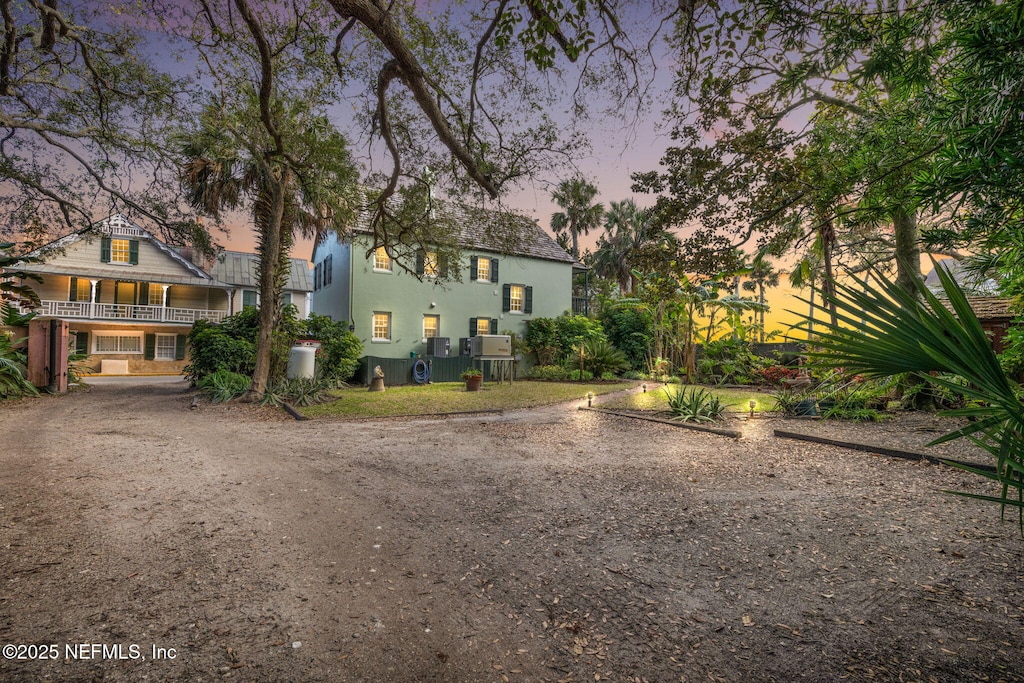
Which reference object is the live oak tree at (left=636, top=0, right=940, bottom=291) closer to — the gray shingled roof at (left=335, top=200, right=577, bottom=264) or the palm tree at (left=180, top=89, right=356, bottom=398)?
the gray shingled roof at (left=335, top=200, right=577, bottom=264)

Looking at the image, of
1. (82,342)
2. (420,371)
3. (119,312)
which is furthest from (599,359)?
(82,342)

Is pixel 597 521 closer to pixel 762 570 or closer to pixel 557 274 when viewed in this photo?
pixel 762 570

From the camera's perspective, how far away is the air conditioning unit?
20141 millimetres

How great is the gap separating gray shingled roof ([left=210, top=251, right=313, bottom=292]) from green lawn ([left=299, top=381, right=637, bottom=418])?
17.0m

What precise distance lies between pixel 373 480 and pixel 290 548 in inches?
66.4

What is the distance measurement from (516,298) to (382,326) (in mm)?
6922

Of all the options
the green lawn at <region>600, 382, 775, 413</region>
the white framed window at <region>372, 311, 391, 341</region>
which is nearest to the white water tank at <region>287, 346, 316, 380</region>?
the white framed window at <region>372, 311, 391, 341</region>

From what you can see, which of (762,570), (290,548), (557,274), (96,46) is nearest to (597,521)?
(762,570)

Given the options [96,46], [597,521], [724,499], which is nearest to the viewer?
[597,521]

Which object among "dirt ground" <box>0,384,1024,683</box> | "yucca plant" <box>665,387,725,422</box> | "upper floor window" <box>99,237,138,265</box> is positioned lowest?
"dirt ground" <box>0,384,1024,683</box>

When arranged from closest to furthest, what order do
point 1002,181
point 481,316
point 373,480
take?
point 1002,181 → point 373,480 → point 481,316

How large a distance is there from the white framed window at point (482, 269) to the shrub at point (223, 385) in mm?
11934

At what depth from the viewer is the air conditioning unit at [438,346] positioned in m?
20.1

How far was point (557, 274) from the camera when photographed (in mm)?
23875
